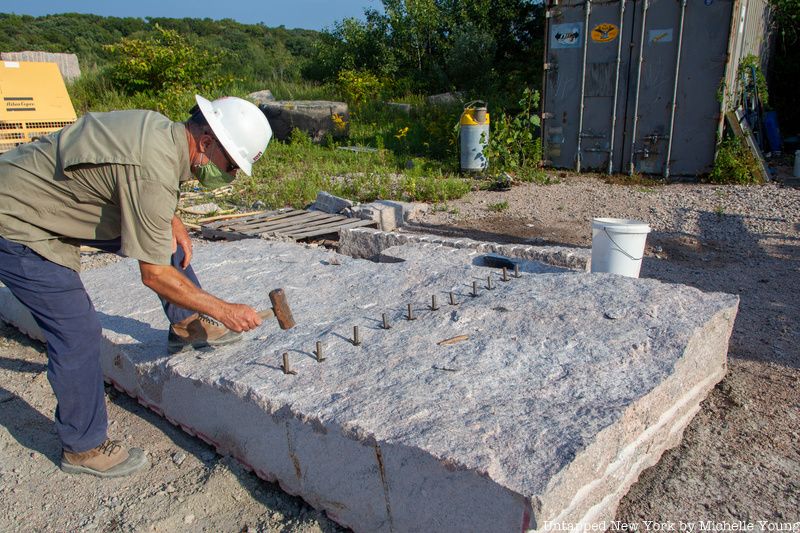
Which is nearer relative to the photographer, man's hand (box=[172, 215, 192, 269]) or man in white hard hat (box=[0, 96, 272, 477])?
man in white hard hat (box=[0, 96, 272, 477])

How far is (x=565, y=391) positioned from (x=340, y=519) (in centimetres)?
99

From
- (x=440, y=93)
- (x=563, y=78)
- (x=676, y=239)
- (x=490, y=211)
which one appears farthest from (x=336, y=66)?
(x=676, y=239)

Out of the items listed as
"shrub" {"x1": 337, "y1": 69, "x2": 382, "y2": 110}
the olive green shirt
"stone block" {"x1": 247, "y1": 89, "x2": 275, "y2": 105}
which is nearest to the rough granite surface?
the olive green shirt

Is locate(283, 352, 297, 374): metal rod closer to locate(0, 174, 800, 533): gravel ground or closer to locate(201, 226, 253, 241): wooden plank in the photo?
locate(0, 174, 800, 533): gravel ground

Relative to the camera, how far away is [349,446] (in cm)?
212

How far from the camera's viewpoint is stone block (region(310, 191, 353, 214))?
6.84m

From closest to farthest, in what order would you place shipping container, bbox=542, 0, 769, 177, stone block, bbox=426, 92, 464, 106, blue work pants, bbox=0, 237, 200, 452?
blue work pants, bbox=0, 237, 200, 452, shipping container, bbox=542, 0, 769, 177, stone block, bbox=426, 92, 464, 106

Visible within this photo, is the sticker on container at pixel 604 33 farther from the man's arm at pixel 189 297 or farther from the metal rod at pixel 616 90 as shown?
the man's arm at pixel 189 297

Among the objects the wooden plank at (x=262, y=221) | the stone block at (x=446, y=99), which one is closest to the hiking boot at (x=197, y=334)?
the wooden plank at (x=262, y=221)

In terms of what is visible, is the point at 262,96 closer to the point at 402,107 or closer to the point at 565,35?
the point at 402,107

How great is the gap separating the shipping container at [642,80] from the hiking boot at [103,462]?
823cm

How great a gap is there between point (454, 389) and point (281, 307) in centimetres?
90

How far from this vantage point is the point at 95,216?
2.43 meters

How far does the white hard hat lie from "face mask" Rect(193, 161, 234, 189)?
88mm
